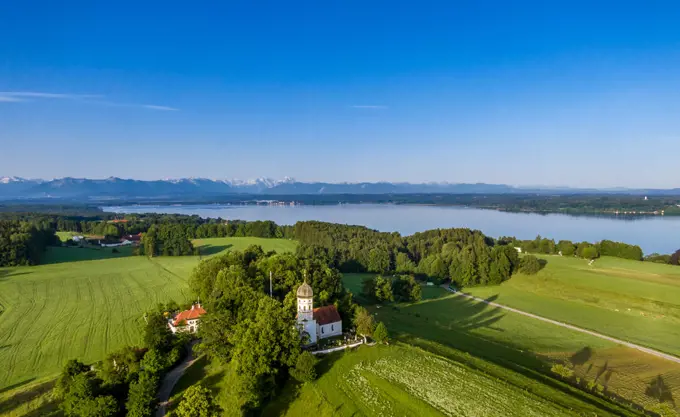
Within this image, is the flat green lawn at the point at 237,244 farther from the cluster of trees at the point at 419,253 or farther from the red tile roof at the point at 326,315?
the red tile roof at the point at 326,315

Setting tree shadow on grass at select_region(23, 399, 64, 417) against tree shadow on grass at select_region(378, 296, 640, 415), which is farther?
tree shadow on grass at select_region(378, 296, 640, 415)

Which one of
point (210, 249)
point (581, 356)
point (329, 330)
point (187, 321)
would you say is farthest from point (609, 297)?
point (210, 249)

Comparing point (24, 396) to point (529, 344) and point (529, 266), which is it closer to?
point (529, 344)

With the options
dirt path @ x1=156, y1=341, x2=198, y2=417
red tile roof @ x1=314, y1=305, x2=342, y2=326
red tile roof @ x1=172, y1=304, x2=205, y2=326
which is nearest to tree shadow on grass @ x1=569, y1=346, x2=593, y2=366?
red tile roof @ x1=314, y1=305, x2=342, y2=326

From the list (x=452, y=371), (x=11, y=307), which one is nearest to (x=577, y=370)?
(x=452, y=371)

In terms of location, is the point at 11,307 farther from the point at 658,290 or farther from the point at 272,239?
the point at 658,290

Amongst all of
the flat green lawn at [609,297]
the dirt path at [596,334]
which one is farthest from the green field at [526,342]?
the flat green lawn at [609,297]

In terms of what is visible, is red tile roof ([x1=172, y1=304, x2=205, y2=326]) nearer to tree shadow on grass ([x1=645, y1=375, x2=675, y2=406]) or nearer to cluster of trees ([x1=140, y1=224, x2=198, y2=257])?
tree shadow on grass ([x1=645, y1=375, x2=675, y2=406])
